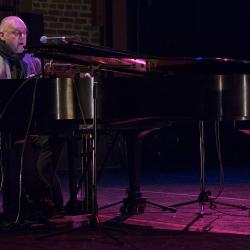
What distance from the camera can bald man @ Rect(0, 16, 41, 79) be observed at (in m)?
5.51

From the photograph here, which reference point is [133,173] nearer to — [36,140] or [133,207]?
[133,207]

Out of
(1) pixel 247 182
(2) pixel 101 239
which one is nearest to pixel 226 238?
(2) pixel 101 239

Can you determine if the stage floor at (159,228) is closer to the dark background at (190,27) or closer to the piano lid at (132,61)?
the piano lid at (132,61)

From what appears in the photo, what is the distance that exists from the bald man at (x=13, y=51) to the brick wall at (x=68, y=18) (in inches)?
161

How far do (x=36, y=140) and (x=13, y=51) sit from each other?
2.30ft

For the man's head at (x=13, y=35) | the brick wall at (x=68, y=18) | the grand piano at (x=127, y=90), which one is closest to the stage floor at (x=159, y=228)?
the grand piano at (x=127, y=90)

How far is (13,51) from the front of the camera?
18.3 ft

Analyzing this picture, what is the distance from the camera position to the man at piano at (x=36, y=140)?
550 cm

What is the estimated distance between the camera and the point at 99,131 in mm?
5488

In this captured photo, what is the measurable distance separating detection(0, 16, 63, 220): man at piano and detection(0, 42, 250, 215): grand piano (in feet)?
1.46

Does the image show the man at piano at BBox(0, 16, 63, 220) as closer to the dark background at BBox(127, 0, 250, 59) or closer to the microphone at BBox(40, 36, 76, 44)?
the microphone at BBox(40, 36, 76, 44)

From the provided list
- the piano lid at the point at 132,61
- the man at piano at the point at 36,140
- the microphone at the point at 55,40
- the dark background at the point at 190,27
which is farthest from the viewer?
the dark background at the point at 190,27

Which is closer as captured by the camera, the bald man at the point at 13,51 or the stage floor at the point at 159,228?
the stage floor at the point at 159,228

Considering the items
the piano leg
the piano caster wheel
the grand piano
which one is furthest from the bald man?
the piano caster wheel
